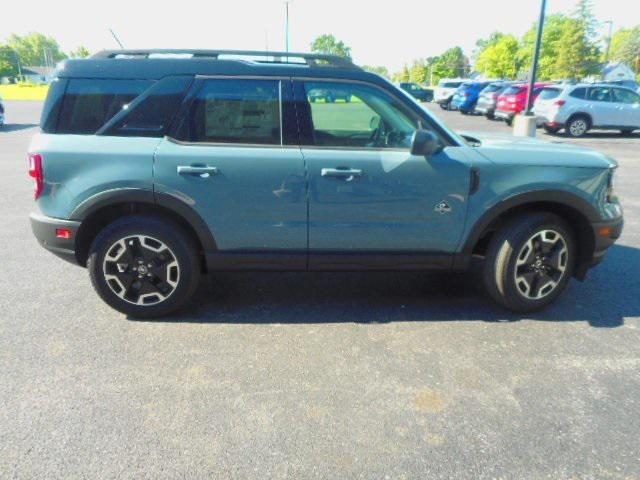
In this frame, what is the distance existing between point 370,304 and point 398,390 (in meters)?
1.14

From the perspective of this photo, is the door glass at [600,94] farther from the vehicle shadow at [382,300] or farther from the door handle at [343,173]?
the door handle at [343,173]

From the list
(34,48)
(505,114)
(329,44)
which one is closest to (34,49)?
(34,48)

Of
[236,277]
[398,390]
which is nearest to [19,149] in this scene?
[236,277]

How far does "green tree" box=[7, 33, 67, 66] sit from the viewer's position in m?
128

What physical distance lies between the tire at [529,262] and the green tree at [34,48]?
156 meters

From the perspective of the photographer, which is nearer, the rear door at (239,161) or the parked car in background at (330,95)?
the rear door at (239,161)

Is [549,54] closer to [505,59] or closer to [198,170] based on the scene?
[505,59]

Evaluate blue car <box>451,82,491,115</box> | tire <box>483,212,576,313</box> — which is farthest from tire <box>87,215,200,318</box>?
blue car <box>451,82,491,115</box>

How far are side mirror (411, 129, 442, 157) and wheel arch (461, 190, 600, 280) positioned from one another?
2.18 feet

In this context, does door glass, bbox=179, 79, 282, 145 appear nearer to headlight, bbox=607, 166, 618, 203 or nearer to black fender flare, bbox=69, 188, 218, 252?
black fender flare, bbox=69, 188, 218, 252

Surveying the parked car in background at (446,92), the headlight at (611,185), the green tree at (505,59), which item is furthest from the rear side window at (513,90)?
the green tree at (505,59)

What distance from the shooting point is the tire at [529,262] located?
133 inches

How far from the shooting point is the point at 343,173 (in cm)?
314

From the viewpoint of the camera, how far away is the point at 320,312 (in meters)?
3.57
